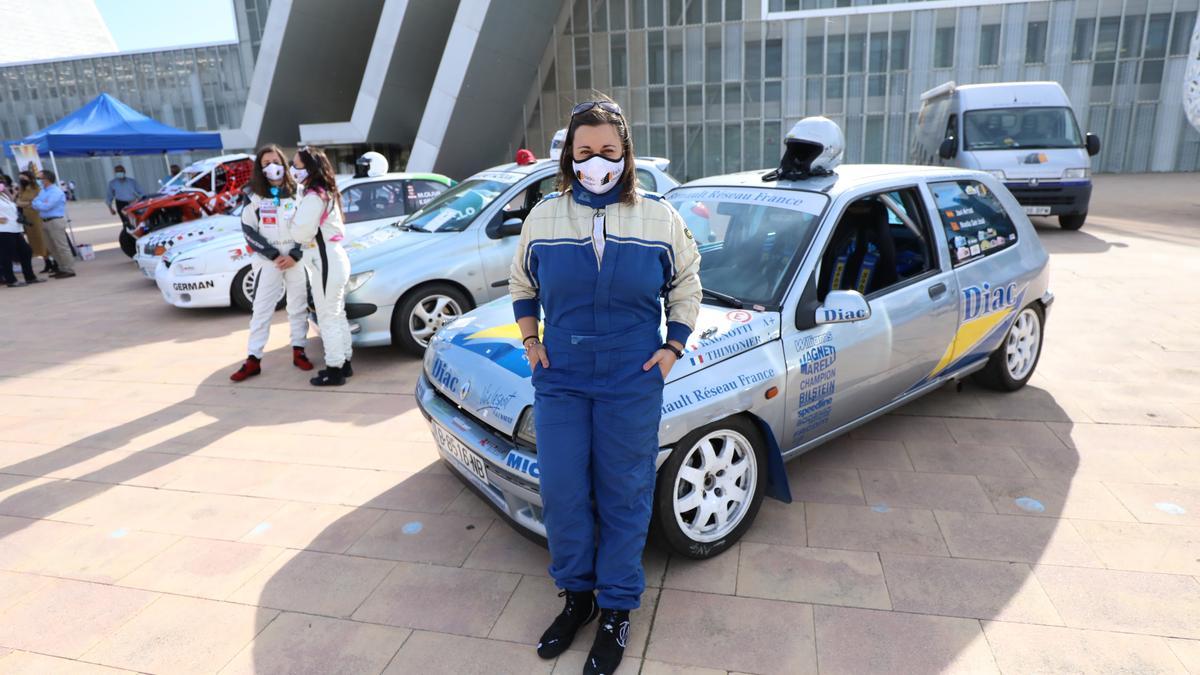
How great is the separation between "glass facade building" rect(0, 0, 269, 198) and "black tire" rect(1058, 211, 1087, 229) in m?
37.6

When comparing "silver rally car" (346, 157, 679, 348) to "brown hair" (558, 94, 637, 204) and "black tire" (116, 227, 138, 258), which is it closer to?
"brown hair" (558, 94, 637, 204)

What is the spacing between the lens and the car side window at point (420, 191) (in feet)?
28.9

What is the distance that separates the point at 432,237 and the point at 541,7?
60.5ft

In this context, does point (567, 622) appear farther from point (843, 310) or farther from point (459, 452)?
point (843, 310)

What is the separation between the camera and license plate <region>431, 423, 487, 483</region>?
3158mm

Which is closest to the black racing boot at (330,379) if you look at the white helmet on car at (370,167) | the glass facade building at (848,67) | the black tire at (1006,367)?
the white helmet on car at (370,167)

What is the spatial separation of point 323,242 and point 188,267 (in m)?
3.85

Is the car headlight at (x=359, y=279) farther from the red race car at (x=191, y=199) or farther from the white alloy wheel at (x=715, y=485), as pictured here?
the red race car at (x=191, y=199)

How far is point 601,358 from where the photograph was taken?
2428 millimetres

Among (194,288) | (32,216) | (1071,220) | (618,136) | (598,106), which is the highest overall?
(598,106)

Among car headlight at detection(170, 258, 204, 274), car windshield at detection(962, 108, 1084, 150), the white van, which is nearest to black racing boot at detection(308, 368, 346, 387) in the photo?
car headlight at detection(170, 258, 204, 274)

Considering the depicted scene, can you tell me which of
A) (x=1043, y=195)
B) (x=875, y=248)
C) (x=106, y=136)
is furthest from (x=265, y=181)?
(x=106, y=136)

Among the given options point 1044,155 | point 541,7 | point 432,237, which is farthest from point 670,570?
point 541,7

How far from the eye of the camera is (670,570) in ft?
10.3
